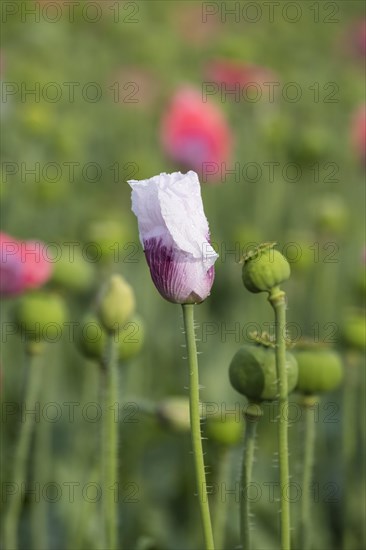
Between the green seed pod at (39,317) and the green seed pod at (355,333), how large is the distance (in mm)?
337

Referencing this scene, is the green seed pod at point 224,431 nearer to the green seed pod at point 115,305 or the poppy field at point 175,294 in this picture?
the poppy field at point 175,294

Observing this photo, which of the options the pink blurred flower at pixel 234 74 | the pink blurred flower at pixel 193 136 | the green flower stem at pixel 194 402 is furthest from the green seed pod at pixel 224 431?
the pink blurred flower at pixel 234 74

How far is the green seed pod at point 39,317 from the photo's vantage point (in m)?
0.97

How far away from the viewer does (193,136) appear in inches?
78.2

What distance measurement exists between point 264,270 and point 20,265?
0.43 metres

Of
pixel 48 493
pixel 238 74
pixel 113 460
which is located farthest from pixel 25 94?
pixel 113 460

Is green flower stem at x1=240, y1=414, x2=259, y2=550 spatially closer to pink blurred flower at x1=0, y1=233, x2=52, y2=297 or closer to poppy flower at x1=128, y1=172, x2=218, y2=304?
poppy flower at x1=128, y1=172, x2=218, y2=304

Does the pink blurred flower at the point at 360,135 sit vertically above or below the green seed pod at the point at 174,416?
above

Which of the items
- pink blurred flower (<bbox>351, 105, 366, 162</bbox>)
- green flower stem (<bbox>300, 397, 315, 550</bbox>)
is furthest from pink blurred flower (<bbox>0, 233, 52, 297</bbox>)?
pink blurred flower (<bbox>351, 105, 366, 162</bbox>)

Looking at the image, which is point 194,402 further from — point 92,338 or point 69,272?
point 69,272

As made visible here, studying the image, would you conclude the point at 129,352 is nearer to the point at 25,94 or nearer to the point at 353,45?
the point at 25,94

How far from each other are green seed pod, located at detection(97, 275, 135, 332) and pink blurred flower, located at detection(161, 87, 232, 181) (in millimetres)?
1192

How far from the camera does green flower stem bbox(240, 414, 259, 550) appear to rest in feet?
2.23

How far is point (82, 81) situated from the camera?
3.30 meters
